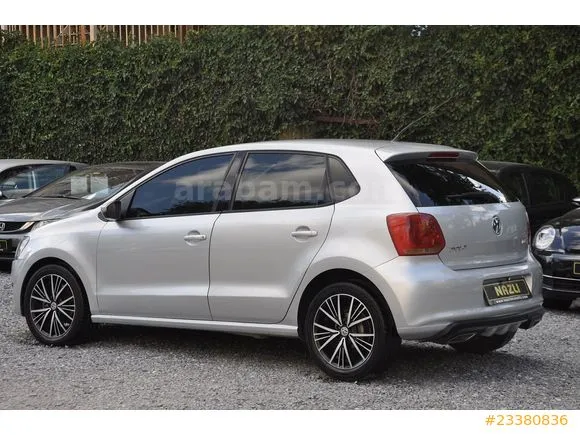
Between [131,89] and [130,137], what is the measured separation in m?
0.90

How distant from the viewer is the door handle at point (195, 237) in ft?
22.3

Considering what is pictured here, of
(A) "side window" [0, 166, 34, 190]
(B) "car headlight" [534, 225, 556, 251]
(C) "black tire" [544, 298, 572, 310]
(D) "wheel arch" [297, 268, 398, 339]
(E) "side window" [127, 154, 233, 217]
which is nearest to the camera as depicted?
(D) "wheel arch" [297, 268, 398, 339]

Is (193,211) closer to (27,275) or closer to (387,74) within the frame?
(27,275)

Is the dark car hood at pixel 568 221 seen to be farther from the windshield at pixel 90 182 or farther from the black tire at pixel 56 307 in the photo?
the windshield at pixel 90 182

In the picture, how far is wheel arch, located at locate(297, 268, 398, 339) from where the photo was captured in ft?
19.8

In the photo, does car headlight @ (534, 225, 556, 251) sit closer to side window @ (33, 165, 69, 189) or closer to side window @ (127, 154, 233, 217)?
side window @ (127, 154, 233, 217)

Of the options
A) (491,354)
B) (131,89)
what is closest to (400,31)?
(131,89)

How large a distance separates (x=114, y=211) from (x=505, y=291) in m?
3.06

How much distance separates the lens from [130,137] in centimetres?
1762

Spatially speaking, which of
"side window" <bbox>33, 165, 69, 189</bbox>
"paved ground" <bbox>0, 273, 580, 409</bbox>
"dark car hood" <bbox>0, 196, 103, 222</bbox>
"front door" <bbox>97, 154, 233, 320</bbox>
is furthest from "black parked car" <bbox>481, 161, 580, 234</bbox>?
"side window" <bbox>33, 165, 69, 189</bbox>

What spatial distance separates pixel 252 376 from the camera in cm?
649

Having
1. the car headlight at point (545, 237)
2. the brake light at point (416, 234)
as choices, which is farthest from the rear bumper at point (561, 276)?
the brake light at point (416, 234)

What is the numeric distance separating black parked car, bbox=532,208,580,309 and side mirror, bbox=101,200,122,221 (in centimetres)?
439

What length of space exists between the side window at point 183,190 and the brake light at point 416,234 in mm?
1575
